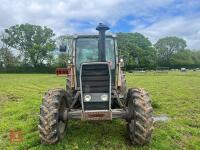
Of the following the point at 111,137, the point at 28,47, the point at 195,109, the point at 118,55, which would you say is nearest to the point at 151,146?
the point at 111,137

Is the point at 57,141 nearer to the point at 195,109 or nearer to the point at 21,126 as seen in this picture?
the point at 21,126

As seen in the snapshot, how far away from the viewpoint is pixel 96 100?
27.9 feet

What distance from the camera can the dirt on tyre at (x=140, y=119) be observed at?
26.2 ft

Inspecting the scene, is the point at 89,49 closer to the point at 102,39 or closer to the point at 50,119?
the point at 102,39

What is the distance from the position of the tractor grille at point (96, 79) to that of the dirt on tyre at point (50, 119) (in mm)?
731

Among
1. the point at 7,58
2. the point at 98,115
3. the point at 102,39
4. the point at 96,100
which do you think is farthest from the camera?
the point at 7,58

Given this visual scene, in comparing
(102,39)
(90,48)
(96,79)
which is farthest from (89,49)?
(96,79)

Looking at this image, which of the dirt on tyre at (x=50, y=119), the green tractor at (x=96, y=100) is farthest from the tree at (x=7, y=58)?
the dirt on tyre at (x=50, y=119)

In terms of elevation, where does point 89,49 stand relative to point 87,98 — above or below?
above

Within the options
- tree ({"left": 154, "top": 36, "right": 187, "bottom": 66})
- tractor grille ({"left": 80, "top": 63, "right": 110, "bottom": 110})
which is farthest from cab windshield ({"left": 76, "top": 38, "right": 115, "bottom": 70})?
tree ({"left": 154, "top": 36, "right": 187, "bottom": 66})

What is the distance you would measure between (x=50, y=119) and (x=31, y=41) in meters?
83.6

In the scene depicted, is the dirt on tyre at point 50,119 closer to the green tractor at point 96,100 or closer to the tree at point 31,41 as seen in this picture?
the green tractor at point 96,100

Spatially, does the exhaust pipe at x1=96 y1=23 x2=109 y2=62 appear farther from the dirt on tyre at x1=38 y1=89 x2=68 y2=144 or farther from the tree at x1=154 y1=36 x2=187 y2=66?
the tree at x1=154 y1=36 x2=187 y2=66

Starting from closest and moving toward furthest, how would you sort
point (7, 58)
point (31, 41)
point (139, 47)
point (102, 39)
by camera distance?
1. point (102, 39)
2. point (7, 58)
3. point (31, 41)
4. point (139, 47)
